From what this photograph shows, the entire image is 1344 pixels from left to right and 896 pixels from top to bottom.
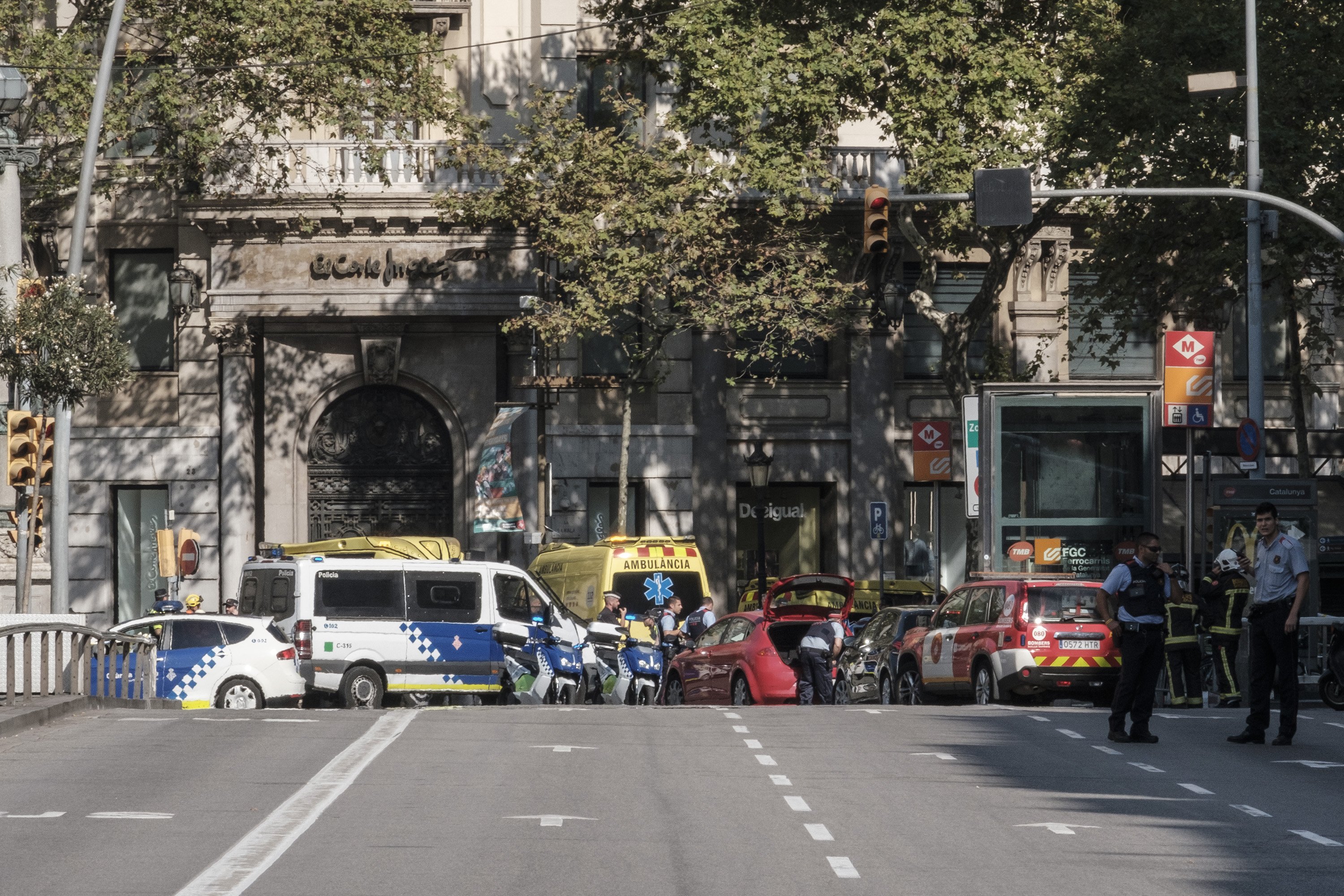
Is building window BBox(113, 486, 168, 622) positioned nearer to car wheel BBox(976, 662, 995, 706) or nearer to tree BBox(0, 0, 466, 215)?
tree BBox(0, 0, 466, 215)

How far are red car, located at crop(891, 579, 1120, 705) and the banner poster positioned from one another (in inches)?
482

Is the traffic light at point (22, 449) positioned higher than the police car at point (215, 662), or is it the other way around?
the traffic light at point (22, 449)

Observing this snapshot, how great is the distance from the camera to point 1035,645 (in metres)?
21.9

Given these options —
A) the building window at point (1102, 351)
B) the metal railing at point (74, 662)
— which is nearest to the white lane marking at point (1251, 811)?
the metal railing at point (74, 662)

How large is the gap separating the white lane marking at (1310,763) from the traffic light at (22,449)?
12271mm

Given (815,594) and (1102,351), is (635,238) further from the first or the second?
(1102,351)

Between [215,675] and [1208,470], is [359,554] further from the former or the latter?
[1208,470]

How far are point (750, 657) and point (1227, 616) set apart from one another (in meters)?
5.43

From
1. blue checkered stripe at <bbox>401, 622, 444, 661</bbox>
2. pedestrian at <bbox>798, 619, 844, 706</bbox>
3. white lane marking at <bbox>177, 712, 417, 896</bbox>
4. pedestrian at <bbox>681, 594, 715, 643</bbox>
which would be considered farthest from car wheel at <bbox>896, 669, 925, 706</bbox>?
white lane marking at <bbox>177, 712, 417, 896</bbox>

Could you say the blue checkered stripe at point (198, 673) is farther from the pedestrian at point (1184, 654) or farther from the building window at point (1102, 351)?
the building window at point (1102, 351)

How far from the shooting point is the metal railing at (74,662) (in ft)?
61.2

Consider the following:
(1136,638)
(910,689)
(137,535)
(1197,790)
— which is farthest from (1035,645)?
(137,535)

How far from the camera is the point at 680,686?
2670 centimetres

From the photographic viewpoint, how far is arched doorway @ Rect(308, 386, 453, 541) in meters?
37.5
